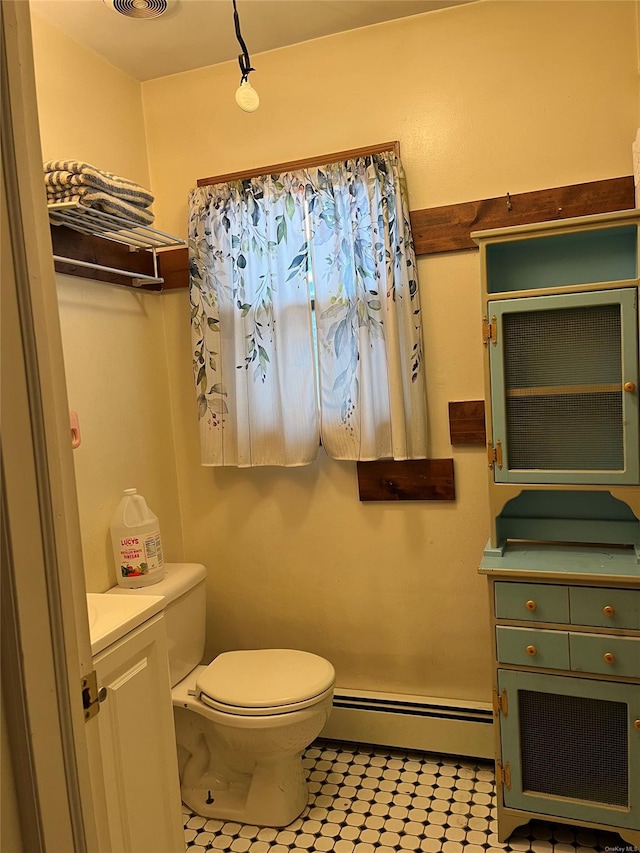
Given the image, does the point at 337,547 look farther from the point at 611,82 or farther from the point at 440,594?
the point at 611,82

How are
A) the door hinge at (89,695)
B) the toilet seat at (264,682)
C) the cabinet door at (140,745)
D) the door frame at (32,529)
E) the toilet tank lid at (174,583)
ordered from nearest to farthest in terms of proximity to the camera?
the door frame at (32,529)
the door hinge at (89,695)
the cabinet door at (140,745)
the toilet seat at (264,682)
the toilet tank lid at (174,583)

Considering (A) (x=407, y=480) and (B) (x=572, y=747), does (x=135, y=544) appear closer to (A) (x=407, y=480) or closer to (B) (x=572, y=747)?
(A) (x=407, y=480)

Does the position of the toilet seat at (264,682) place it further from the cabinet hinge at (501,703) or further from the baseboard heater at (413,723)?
the cabinet hinge at (501,703)

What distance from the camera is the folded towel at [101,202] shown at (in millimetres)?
1721

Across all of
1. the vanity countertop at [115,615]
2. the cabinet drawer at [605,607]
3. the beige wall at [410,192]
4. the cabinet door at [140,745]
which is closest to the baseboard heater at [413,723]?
the beige wall at [410,192]

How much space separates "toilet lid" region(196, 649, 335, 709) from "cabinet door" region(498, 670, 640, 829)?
560 millimetres

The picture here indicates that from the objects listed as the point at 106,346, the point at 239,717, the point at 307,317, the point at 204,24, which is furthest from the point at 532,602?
the point at 204,24

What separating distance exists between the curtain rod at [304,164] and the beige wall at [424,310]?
0.04 m

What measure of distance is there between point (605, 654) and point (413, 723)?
0.81 metres

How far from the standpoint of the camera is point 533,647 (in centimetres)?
175

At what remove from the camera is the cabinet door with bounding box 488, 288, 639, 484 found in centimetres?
→ 172

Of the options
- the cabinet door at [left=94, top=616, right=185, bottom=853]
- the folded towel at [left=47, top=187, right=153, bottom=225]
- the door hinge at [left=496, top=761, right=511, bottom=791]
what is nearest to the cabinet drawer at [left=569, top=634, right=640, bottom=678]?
the door hinge at [left=496, top=761, right=511, bottom=791]

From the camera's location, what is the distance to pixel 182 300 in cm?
243

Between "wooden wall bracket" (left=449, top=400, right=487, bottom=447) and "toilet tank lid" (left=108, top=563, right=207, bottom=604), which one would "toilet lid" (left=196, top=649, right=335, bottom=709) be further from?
"wooden wall bracket" (left=449, top=400, right=487, bottom=447)
